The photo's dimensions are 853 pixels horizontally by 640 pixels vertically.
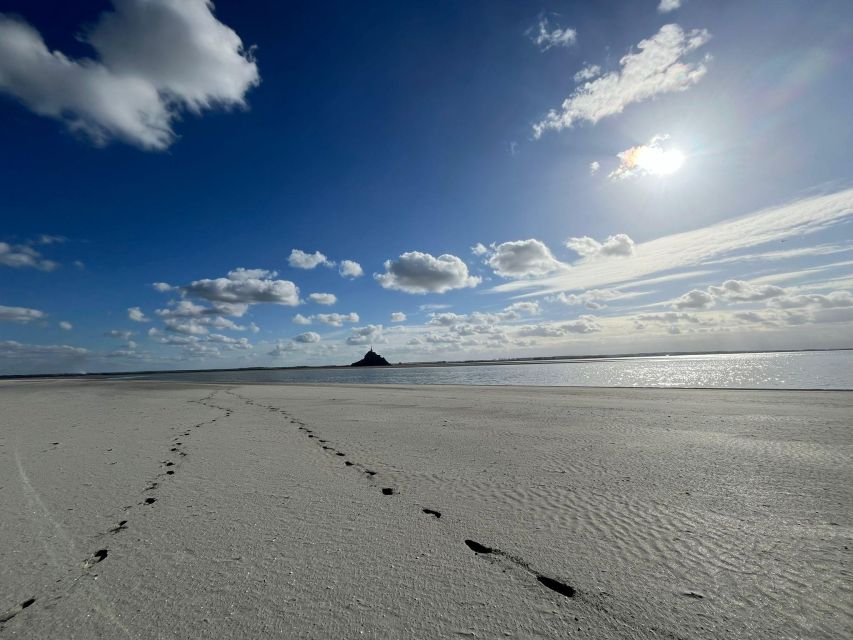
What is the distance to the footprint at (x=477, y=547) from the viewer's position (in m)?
3.57

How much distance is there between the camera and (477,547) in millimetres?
3646

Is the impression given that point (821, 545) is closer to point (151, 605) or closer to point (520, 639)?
point (520, 639)

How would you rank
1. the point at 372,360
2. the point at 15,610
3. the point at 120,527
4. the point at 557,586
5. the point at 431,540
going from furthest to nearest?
the point at 372,360 → the point at 120,527 → the point at 431,540 → the point at 557,586 → the point at 15,610

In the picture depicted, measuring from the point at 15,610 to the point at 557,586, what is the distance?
13.4 feet

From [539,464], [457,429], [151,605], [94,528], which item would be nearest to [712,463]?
[539,464]

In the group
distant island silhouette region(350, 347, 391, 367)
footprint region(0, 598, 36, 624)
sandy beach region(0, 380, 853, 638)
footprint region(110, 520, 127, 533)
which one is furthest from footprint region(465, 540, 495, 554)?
distant island silhouette region(350, 347, 391, 367)

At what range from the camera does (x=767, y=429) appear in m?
9.28

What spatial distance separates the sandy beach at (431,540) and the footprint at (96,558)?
0.05 feet

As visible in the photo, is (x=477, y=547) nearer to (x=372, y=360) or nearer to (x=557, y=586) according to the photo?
(x=557, y=586)

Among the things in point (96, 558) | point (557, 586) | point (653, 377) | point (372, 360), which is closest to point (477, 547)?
point (557, 586)

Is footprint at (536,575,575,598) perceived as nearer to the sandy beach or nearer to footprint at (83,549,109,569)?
the sandy beach

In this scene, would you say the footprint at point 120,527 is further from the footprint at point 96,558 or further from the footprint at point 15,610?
the footprint at point 15,610

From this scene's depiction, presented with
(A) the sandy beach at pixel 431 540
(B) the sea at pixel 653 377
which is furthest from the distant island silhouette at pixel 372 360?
(A) the sandy beach at pixel 431 540

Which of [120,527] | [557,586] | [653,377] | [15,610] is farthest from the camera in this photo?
[653,377]
